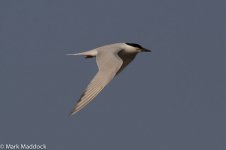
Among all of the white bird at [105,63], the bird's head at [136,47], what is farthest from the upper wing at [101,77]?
the bird's head at [136,47]

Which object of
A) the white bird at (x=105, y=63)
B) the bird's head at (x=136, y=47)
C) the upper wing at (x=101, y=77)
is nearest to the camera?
the upper wing at (x=101, y=77)

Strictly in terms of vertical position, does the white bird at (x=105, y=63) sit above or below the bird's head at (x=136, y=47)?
below

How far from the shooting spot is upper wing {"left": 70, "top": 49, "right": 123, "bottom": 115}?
428 inches

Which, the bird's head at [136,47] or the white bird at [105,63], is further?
the bird's head at [136,47]

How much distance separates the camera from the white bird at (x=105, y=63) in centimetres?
1098

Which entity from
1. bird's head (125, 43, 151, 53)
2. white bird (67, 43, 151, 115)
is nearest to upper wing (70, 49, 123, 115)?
white bird (67, 43, 151, 115)

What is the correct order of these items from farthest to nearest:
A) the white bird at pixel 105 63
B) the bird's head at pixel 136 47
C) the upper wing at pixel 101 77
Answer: the bird's head at pixel 136 47 → the white bird at pixel 105 63 → the upper wing at pixel 101 77

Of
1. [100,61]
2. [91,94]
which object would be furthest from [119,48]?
[91,94]

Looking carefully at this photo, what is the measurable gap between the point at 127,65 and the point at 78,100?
4.24 meters

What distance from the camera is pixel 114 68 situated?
40.8ft

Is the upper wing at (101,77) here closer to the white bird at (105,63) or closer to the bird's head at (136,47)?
the white bird at (105,63)

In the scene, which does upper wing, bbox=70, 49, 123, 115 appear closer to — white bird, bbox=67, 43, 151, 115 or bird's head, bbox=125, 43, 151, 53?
white bird, bbox=67, 43, 151, 115

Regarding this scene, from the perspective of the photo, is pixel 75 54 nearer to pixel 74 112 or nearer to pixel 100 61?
pixel 100 61

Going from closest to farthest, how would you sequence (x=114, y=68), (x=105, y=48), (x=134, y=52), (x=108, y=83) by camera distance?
(x=108, y=83), (x=114, y=68), (x=105, y=48), (x=134, y=52)
